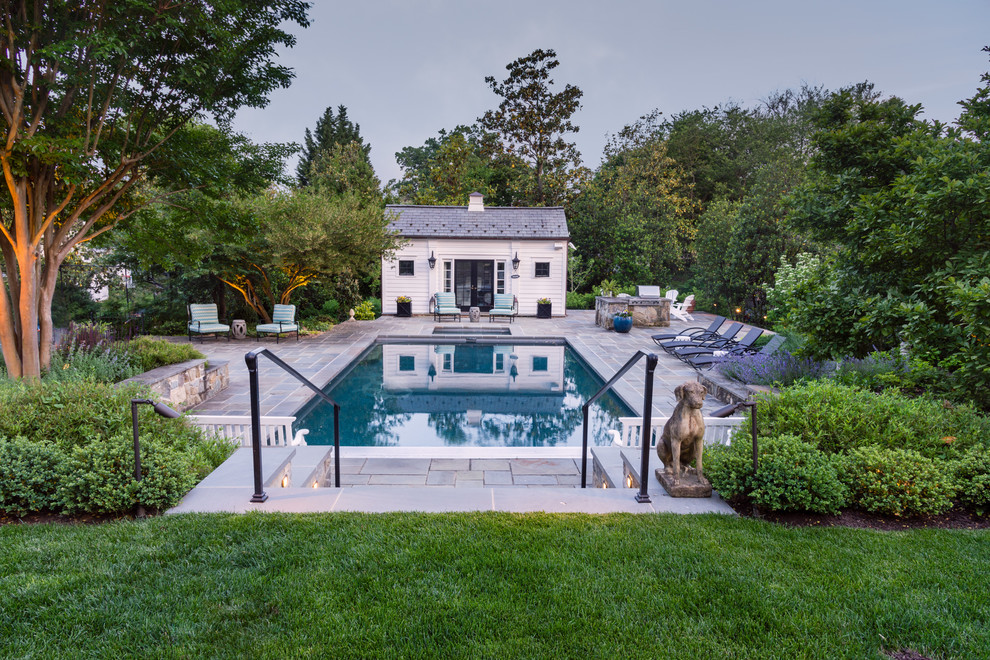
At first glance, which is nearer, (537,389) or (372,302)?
(537,389)

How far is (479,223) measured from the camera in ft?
58.7

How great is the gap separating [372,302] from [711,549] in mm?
15756

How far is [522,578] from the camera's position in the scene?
2443 mm

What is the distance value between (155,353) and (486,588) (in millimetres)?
6498

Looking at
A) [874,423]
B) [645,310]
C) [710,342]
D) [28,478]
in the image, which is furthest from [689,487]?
[645,310]

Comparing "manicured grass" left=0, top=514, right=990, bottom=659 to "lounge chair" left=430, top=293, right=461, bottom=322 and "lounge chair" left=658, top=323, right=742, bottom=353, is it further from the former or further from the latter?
"lounge chair" left=430, top=293, right=461, bottom=322

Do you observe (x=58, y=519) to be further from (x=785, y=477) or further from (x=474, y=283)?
(x=474, y=283)

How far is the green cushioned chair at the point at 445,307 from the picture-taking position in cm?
1594

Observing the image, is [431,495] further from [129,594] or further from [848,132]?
[848,132]

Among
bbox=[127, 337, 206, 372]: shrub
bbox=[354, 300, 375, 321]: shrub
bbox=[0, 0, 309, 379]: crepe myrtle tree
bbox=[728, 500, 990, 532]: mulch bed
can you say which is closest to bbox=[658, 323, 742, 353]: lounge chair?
bbox=[728, 500, 990, 532]: mulch bed

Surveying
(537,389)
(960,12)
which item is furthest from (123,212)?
(960,12)

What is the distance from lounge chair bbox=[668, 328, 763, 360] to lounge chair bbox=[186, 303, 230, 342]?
33.0 ft

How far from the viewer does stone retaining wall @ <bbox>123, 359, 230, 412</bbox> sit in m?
6.07

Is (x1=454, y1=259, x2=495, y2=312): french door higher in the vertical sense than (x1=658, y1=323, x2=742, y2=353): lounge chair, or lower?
higher
